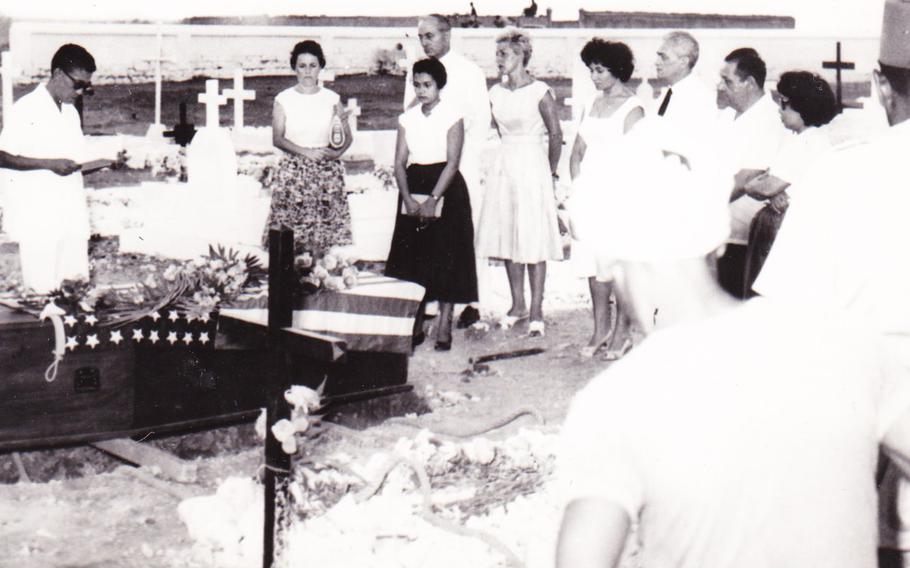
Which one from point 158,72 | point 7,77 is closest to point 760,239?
point 7,77

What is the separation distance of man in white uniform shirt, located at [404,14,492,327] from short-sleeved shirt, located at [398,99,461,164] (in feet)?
0.79

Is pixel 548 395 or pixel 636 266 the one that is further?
pixel 548 395

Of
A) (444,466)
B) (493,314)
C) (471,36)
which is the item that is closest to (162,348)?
(444,466)

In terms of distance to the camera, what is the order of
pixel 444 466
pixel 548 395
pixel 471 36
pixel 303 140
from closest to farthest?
pixel 444 466 → pixel 548 395 → pixel 303 140 → pixel 471 36

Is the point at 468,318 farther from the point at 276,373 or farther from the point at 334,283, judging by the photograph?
the point at 276,373

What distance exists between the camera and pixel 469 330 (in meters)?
8.48

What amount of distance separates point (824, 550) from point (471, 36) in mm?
14500

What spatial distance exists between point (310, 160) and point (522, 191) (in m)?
1.62

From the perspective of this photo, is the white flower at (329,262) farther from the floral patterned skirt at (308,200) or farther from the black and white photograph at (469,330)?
the floral patterned skirt at (308,200)

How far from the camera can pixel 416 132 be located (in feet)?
25.2

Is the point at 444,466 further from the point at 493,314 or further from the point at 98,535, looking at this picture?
the point at 493,314

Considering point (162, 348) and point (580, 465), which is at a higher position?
point (580, 465)

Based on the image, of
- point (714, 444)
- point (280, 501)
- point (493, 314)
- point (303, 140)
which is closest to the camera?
point (714, 444)

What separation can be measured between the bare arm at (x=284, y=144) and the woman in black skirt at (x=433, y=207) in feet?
1.68
